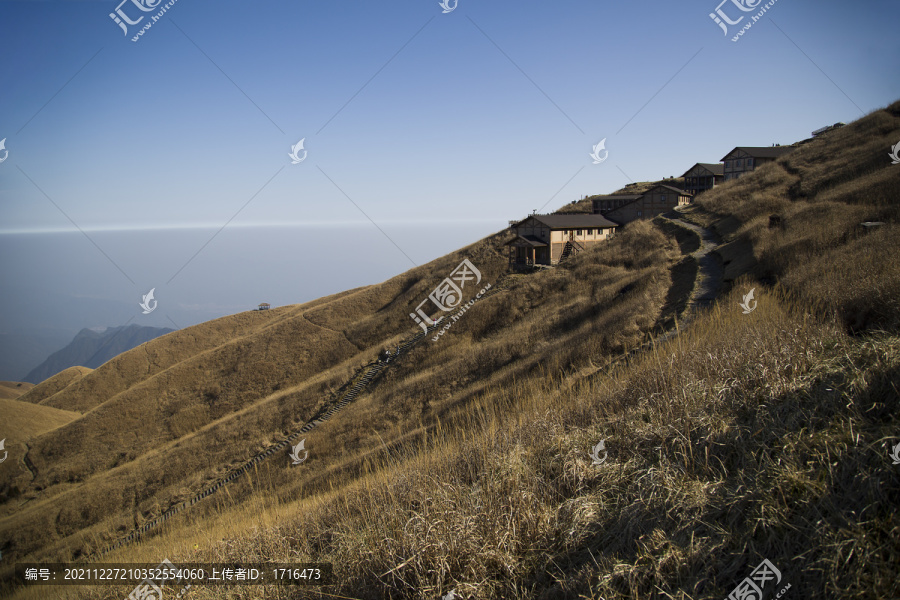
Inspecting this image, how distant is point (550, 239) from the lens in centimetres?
4956

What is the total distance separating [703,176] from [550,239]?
41.6 meters

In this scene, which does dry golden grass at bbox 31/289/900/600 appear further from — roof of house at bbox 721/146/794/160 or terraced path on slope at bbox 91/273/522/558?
roof of house at bbox 721/146/794/160

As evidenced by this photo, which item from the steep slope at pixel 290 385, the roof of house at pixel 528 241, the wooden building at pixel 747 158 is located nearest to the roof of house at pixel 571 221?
the roof of house at pixel 528 241

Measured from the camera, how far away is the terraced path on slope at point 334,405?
2594 centimetres

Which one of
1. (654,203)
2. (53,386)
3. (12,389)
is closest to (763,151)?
(654,203)

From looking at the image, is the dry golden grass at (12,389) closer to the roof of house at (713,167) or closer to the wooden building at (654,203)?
the wooden building at (654,203)

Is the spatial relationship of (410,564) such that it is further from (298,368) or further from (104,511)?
(298,368)

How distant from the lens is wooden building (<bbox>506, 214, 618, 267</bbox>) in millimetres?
49844

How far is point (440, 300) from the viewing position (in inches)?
2018

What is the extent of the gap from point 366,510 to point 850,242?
1834 centimetres

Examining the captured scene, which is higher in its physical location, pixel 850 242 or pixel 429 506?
pixel 850 242

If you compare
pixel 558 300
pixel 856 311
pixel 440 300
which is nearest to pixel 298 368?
pixel 440 300

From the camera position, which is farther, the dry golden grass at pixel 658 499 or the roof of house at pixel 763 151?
the roof of house at pixel 763 151

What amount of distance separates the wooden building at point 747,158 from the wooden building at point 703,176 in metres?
1.78
